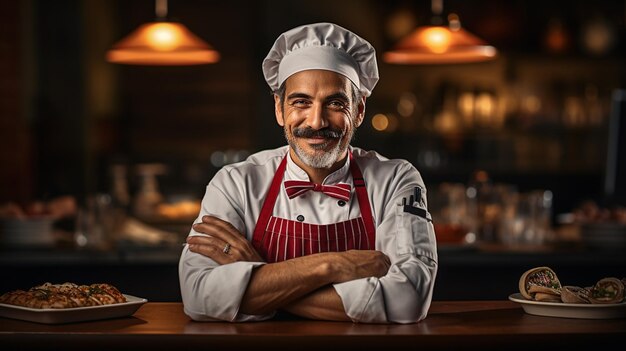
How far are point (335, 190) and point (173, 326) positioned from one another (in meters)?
0.61

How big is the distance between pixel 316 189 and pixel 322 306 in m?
0.40

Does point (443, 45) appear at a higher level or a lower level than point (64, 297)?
higher

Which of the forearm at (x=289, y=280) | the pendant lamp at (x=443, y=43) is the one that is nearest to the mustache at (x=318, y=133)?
the forearm at (x=289, y=280)

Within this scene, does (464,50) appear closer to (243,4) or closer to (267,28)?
(267,28)

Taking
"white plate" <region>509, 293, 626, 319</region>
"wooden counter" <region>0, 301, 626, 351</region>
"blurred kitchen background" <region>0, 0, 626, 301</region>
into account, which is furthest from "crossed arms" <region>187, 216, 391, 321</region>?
"blurred kitchen background" <region>0, 0, 626, 301</region>

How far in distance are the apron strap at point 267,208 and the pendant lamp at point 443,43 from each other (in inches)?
90.0

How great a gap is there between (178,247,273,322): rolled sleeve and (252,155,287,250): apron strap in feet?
0.76

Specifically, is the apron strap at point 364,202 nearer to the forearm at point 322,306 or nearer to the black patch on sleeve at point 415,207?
the black patch on sleeve at point 415,207

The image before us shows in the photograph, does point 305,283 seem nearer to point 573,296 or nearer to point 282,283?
point 282,283

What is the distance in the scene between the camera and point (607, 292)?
97.2 inches

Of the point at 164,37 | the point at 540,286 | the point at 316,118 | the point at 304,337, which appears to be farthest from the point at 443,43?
the point at 304,337

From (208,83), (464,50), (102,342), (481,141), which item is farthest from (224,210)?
(208,83)

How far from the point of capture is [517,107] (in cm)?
750

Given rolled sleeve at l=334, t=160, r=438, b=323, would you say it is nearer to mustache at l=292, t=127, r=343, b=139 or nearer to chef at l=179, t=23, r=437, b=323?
chef at l=179, t=23, r=437, b=323
